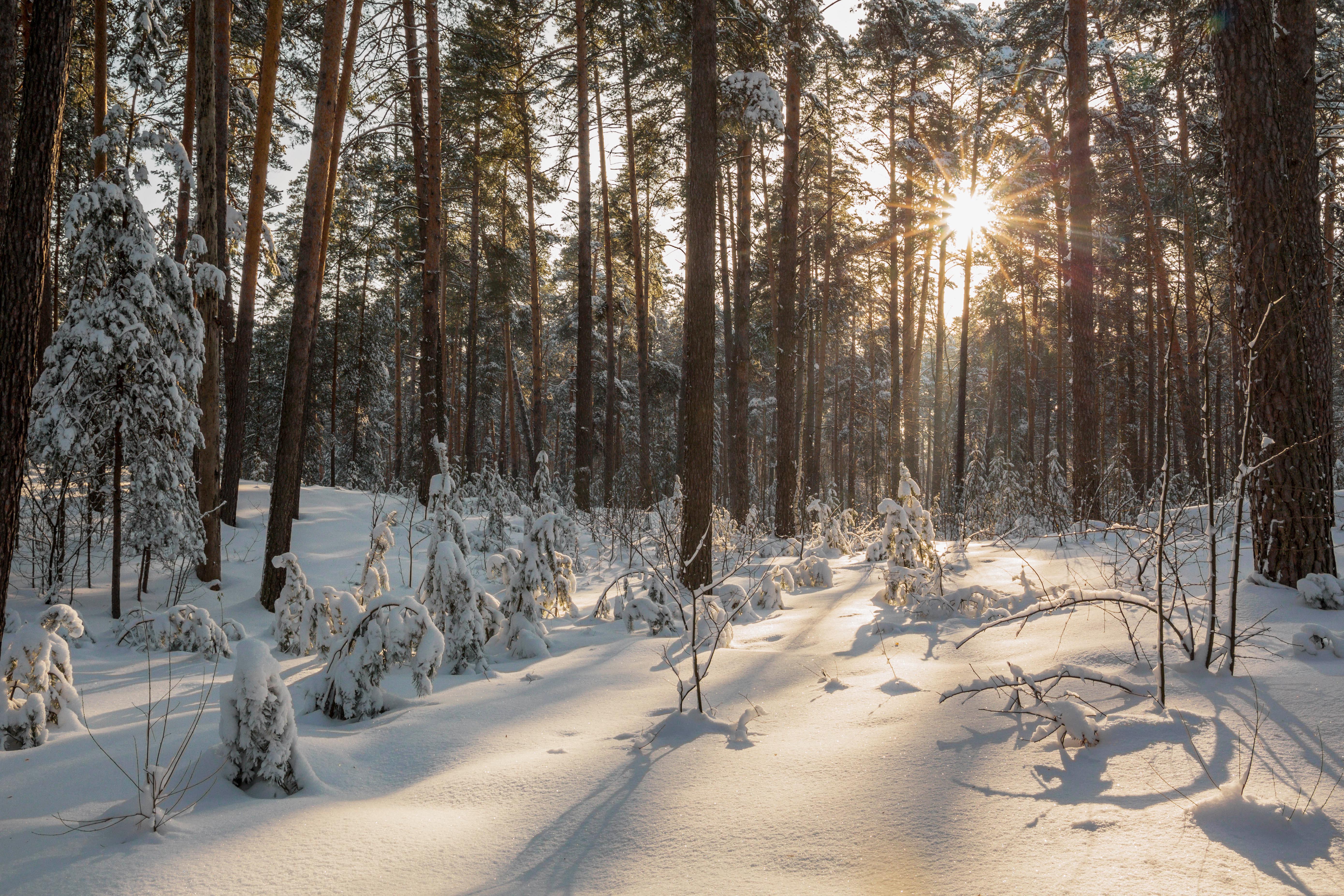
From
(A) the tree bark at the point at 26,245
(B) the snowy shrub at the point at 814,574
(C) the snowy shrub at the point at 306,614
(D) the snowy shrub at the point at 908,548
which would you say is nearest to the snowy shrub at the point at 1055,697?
(D) the snowy shrub at the point at 908,548

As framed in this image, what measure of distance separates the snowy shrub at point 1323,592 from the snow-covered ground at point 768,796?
8cm

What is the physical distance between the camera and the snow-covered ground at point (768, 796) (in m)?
1.76

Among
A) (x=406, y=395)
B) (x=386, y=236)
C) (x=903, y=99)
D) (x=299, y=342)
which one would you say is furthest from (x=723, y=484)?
(x=406, y=395)

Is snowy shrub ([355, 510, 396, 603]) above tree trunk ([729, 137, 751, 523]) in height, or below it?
below

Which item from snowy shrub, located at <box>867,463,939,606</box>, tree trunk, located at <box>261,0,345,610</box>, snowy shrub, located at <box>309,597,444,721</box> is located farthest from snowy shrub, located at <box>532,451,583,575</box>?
snowy shrub, located at <box>309,597,444,721</box>

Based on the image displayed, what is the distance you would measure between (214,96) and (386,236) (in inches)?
182

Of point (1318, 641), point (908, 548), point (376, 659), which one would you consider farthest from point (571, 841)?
point (908, 548)

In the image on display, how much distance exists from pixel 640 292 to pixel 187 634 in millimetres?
12365

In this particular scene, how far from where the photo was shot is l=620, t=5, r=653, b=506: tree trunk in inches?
583

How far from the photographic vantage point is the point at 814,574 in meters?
7.04

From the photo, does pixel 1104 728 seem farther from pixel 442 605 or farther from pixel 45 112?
pixel 45 112

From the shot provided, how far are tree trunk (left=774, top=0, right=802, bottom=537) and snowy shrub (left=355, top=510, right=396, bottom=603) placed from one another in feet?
20.5

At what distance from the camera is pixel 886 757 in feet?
7.95

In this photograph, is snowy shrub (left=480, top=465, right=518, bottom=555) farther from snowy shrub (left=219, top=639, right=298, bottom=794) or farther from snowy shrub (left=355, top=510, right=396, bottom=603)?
snowy shrub (left=219, top=639, right=298, bottom=794)
